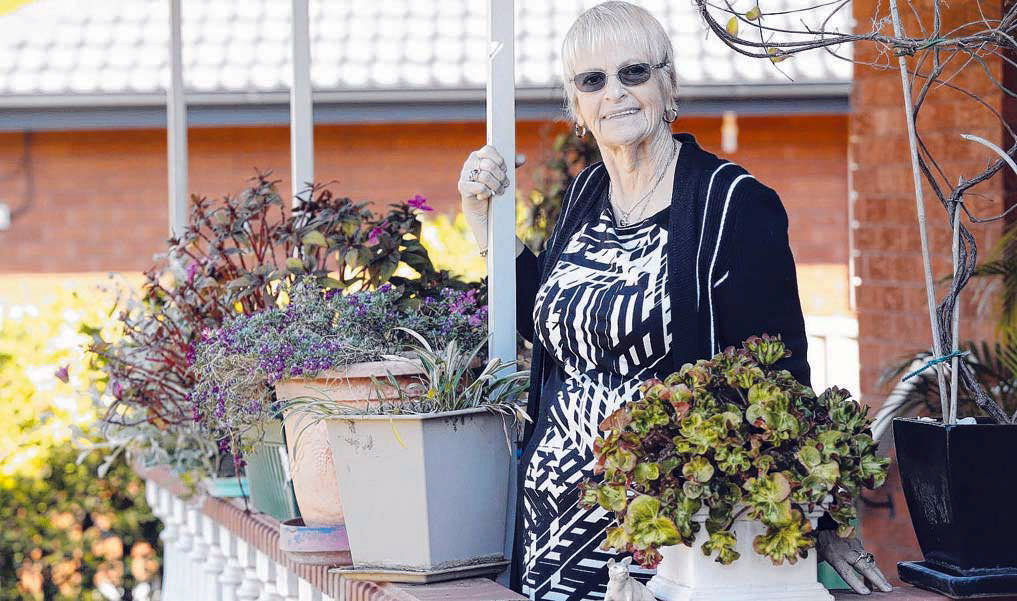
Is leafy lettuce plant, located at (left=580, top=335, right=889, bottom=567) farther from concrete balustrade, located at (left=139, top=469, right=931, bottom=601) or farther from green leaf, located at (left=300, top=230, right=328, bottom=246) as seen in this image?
green leaf, located at (left=300, top=230, right=328, bottom=246)

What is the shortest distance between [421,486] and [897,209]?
332 centimetres

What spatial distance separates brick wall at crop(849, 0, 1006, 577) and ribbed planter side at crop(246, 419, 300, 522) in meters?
2.59

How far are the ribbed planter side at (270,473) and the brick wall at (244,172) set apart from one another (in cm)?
827

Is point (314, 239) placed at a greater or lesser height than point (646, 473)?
greater

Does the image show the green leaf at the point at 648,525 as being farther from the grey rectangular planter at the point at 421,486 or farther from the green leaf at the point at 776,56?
the green leaf at the point at 776,56

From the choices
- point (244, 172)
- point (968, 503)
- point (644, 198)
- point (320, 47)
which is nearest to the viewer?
point (968, 503)

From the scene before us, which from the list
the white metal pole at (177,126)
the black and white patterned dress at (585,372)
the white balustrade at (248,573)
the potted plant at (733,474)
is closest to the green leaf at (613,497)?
the potted plant at (733,474)

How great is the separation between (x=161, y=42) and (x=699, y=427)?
37.7ft

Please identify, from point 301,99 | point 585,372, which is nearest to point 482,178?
point 585,372

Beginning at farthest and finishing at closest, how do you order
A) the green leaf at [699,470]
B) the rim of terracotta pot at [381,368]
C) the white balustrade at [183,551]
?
the white balustrade at [183,551]
the rim of terracotta pot at [381,368]
the green leaf at [699,470]

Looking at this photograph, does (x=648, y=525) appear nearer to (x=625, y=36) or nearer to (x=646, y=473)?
(x=646, y=473)

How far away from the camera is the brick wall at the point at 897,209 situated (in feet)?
16.4

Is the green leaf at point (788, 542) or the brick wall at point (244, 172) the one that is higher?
the brick wall at point (244, 172)

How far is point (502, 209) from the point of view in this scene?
9.92 ft
